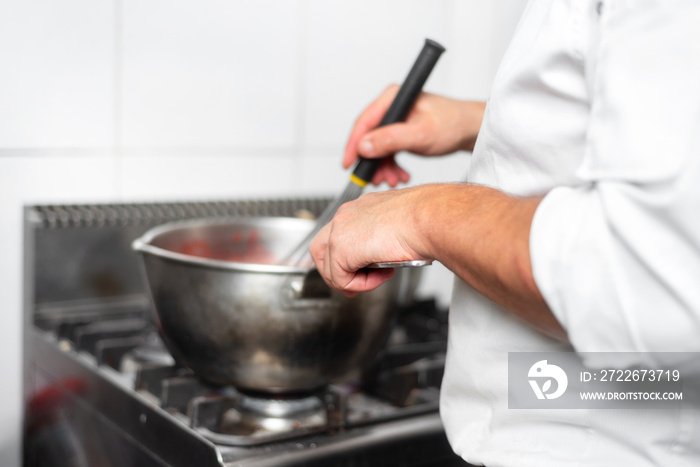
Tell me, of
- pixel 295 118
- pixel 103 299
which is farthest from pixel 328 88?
pixel 103 299

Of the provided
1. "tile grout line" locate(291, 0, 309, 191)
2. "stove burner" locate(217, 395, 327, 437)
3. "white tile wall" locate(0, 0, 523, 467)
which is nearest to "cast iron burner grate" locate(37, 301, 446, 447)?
"stove burner" locate(217, 395, 327, 437)

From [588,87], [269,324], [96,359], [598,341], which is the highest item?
[588,87]

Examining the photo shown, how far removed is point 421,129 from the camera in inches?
30.8

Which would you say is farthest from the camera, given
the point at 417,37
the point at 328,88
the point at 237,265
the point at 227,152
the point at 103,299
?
the point at 417,37

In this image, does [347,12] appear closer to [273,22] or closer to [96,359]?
[273,22]

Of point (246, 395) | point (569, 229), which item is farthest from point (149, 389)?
point (569, 229)

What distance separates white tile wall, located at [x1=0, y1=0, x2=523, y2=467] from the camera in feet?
3.41

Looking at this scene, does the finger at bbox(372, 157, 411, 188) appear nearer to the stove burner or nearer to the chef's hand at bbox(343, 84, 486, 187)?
the chef's hand at bbox(343, 84, 486, 187)

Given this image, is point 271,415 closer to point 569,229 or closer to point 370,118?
point 370,118

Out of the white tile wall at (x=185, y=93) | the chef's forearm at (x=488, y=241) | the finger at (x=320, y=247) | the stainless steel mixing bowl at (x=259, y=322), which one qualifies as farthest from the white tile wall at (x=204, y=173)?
the chef's forearm at (x=488, y=241)

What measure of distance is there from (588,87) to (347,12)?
0.94 meters

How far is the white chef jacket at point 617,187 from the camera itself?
1.36ft

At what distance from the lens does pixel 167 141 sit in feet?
3.80

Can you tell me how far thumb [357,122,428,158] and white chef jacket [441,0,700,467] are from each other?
23 cm
